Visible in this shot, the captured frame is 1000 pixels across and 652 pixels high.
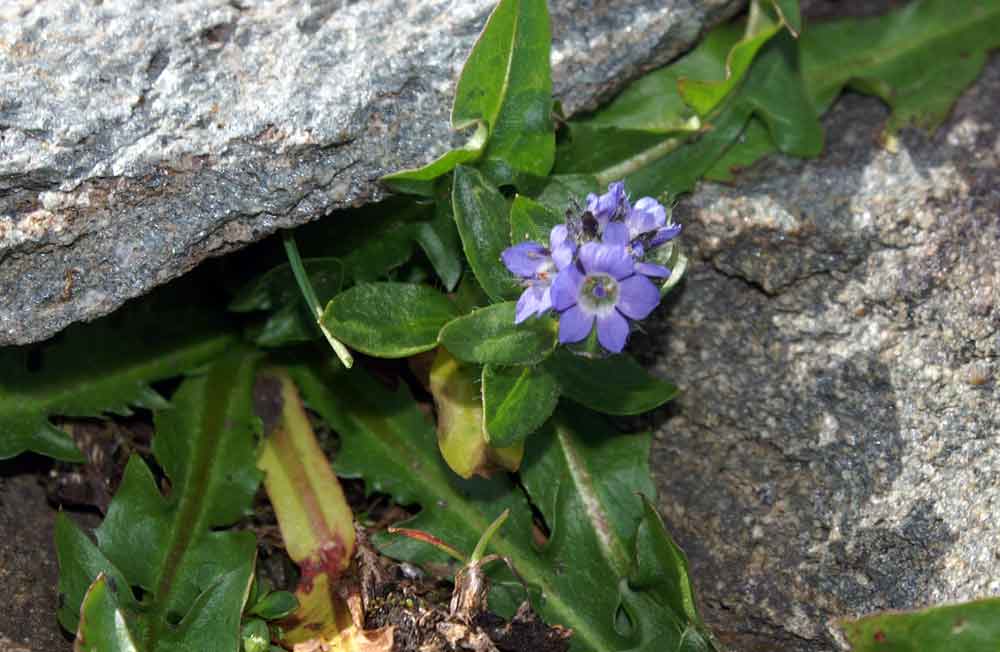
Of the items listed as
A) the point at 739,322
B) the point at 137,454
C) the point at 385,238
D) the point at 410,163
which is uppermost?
the point at 410,163

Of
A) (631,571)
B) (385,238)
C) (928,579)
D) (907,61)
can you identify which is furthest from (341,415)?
(907,61)

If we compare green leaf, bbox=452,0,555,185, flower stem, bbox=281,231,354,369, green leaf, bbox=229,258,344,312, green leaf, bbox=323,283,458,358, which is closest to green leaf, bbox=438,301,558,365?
green leaf, bbox=323,283,458,358

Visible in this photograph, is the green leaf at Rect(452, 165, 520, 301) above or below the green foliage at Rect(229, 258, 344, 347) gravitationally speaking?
above

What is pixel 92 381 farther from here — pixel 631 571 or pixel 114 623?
pixel 631 571

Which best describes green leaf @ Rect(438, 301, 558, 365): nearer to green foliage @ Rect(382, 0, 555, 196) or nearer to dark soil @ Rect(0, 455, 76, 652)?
green foliage @ Rect(382, 0, 555, 196)

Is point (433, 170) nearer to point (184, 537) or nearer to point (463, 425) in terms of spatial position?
point (463, 425)

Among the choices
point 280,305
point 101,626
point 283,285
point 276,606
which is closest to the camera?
point 101,626

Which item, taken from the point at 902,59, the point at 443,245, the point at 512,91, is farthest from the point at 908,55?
the point at 443,245
